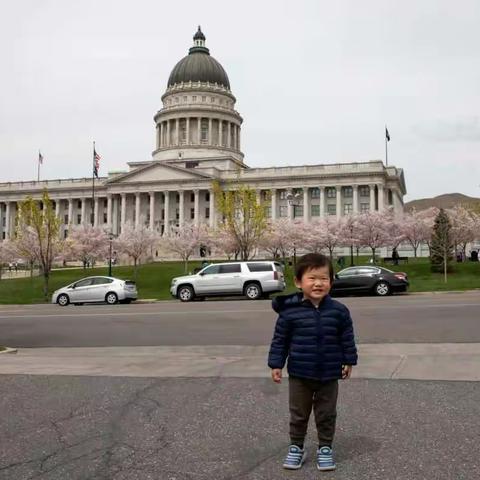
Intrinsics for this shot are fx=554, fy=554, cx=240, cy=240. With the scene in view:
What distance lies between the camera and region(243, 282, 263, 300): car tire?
26703 millimetres

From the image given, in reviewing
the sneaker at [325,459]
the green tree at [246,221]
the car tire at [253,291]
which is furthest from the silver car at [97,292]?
the sneaker at [325,459]

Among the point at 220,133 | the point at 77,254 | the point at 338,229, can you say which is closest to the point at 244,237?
the point at 338,229

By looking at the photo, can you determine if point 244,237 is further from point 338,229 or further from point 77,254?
point 77,254

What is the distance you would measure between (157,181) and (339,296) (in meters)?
74.8

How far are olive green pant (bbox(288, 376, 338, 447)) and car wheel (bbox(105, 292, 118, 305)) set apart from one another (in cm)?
2531

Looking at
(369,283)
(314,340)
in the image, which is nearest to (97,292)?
(369,283)

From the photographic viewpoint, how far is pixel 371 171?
91.4 metres

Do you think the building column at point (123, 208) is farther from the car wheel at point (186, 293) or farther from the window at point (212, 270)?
the window at point (212, 270)

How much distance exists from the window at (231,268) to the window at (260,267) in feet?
1.73

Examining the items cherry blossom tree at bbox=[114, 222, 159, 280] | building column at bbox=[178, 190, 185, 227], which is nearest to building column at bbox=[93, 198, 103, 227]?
building column at bbox=[178, 190, 185, 227]

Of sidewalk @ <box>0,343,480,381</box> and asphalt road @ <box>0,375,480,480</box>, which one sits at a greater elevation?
asphalt road @ <box>0,375,480,480</box>

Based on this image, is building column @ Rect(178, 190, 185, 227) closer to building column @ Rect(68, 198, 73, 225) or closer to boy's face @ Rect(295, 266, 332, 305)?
building column @ Rect(68, 198, 73, 225)

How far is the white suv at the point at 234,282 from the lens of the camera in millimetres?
26672

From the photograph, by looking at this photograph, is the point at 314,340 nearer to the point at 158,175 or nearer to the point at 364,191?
the point at 364,191
